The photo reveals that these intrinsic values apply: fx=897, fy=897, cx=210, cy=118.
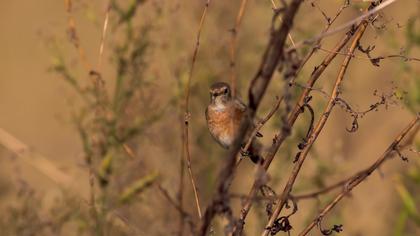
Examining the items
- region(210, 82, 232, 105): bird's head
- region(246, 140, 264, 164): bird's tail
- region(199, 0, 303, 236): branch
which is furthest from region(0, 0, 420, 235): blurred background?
region(199, 0, 303, 236): branch

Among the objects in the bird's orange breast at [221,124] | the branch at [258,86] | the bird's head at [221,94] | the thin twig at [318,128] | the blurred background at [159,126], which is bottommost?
the branch at [258,86]

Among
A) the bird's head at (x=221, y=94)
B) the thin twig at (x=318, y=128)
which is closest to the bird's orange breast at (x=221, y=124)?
the bird's head at (x=221, y=94)

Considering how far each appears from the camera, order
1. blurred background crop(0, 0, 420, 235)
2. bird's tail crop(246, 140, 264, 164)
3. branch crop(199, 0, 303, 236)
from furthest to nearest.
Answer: blurred background crop(0, 0, 420, 235) → bird's tail crop(246, 140, 264, 164) → branch crop(199, 0, 303, 236)

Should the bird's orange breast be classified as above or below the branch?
above

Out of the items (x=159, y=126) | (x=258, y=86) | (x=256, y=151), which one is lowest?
(x=258, y=86)

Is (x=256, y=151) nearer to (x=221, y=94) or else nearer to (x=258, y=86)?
(x=258, y=86)

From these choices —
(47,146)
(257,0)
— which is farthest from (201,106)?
(47,146)

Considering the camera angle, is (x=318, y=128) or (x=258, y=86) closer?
(x=258, y=86)

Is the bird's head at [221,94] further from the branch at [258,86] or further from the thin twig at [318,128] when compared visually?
the branch at [258,86]

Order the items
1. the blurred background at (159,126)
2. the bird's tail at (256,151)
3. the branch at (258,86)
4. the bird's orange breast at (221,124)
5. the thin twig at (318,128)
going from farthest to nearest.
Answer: the blurred background at (159,126)
the bird's orange breast at (221,124)
the thin twig at (318,128)
the bird's tail at (256,151)
the branch at (258,86)

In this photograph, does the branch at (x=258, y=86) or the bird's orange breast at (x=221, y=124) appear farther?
the bird's orange breast at (x=221, y=124)

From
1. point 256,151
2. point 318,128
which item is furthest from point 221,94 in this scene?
point 256,151

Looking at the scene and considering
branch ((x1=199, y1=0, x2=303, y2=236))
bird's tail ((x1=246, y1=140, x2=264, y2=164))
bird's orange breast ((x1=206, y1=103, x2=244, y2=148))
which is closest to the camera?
branch ((x1=199, y1=0, x2=303, y2=236))

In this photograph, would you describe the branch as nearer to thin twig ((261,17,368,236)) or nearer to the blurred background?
thin twig ((261,17,368,236))
